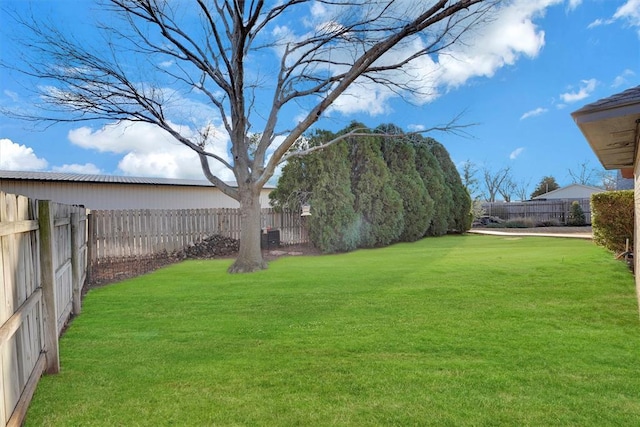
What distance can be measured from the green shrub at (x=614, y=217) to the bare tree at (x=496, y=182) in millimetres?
37605

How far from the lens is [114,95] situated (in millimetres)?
9164

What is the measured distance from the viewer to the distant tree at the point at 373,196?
12.9m

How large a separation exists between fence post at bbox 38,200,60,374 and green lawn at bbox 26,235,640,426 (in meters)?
0.16

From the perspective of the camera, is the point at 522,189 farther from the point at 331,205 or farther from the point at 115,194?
the point at 115,194

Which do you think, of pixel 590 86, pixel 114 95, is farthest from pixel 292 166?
pixel 590 86

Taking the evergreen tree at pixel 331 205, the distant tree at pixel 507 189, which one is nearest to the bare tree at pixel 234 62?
the evergreen tree at pixel 331 205

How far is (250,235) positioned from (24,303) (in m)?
6.26

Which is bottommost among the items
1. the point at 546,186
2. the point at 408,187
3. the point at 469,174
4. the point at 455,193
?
the point at 455,193

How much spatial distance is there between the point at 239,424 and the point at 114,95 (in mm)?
9328

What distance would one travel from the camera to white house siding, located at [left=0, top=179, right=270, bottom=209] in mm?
12523

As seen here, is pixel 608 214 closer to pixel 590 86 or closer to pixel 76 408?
pixel 590 86

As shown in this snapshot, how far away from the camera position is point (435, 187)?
53.9 feet

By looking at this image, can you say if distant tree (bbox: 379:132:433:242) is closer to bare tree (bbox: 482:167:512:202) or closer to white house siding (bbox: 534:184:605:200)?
white house siding (bbox: 534:184:605:200)

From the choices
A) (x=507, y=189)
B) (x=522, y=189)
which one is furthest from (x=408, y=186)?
(x=522, y=189)
